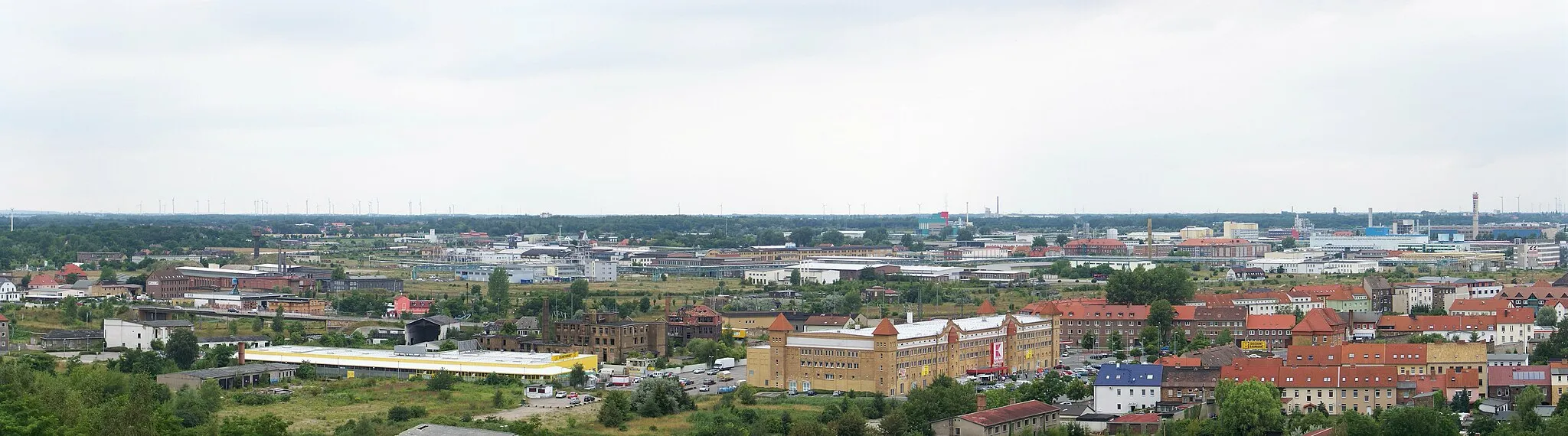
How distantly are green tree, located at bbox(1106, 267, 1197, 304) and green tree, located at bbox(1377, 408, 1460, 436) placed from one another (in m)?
22.8

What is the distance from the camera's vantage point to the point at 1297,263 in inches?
3157

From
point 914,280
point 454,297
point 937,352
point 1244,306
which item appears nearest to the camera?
point 937,352

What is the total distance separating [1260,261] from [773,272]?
2415 centimetres

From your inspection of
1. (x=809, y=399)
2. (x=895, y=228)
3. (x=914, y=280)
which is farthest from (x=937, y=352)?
(x=895, y=228)

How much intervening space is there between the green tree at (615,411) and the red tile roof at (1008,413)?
227 inches

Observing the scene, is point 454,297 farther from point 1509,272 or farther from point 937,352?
point 1509,272

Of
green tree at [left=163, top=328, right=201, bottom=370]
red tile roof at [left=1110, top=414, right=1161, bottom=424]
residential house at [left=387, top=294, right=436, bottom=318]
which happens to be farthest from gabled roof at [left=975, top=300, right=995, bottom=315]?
green tree at [left=163, top=328, right=201, bottom=370]

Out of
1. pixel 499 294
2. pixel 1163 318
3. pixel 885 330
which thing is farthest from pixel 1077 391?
pixel 499 294

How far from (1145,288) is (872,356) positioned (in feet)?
58.5

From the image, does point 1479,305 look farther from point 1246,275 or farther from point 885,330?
point 1246,275

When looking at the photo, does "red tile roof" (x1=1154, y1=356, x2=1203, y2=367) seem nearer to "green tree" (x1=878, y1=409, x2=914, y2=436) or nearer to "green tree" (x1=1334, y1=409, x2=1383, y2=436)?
"green tree" (x1=1334, y1=409, x2=1383, y2=436)

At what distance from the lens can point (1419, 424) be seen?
26.0 meters

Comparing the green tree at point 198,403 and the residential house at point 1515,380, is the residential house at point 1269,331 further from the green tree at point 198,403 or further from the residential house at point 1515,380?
the green tree at point 198,403

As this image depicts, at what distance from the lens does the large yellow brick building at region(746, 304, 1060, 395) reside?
113 feet
